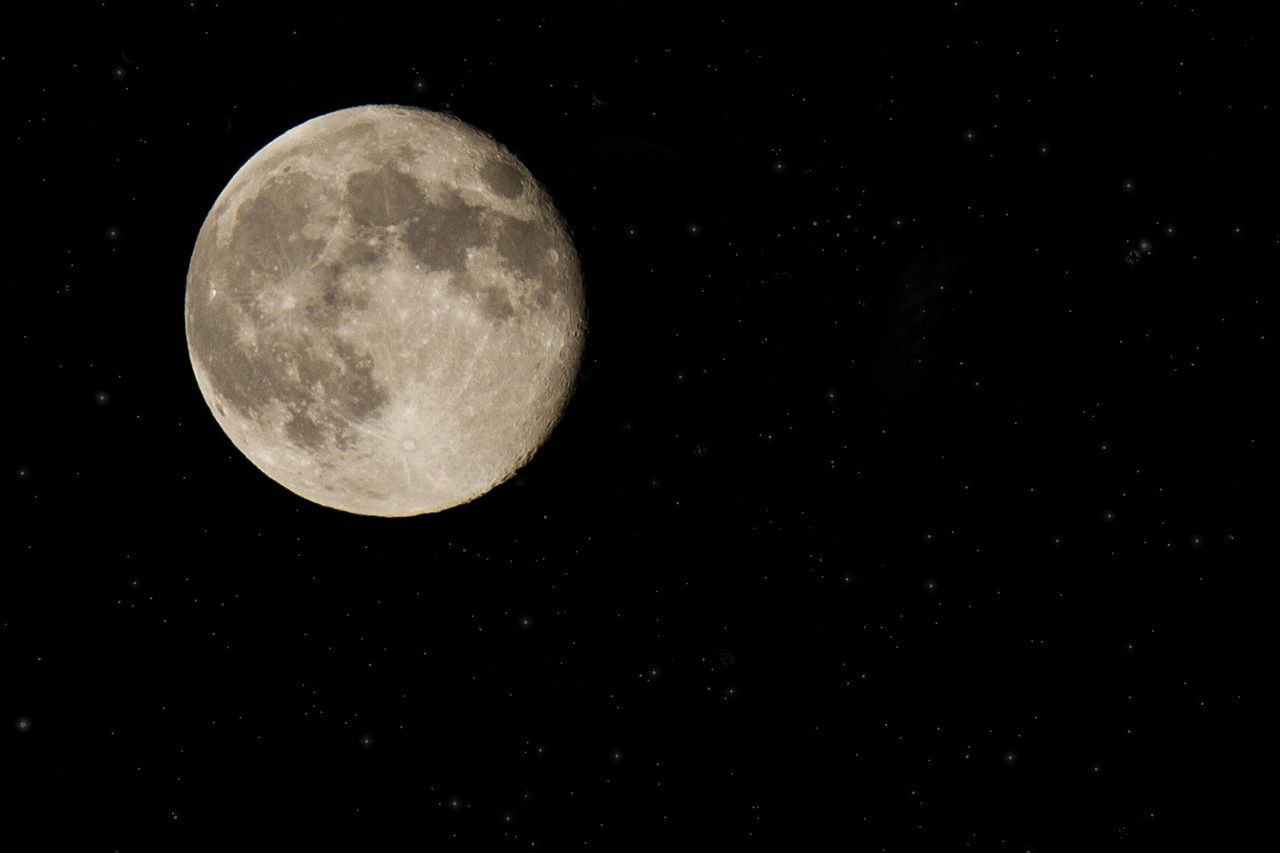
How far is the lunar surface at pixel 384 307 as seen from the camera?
2143 millimetres

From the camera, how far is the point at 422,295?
2.15 meters

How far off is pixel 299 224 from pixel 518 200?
589 mm

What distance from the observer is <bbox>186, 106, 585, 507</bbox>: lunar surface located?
7.03 ft

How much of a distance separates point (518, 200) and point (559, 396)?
0.58 metres

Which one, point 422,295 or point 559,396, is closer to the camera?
point 422,295

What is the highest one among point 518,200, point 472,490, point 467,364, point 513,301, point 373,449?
point 518,200

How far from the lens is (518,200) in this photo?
2.37 meters

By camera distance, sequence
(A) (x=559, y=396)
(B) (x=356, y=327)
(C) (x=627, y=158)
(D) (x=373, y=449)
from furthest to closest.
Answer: (C) (x=627, y=158)
(A) (x=559, y=396)
(D) (x=373, y=449)
(B) (x=356, y=327)

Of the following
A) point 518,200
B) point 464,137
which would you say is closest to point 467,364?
point 518,200

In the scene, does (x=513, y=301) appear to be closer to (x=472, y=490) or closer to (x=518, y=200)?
(x=518, y=200)

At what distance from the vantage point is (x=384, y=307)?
214 centimetres

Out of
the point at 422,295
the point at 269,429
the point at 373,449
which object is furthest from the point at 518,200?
the point at 269,429

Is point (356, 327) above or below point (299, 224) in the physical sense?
below

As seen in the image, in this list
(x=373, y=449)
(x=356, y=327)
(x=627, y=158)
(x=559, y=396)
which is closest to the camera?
(x=356, y=327)
